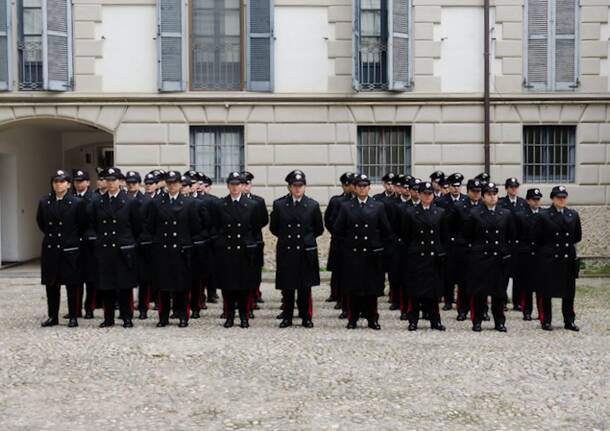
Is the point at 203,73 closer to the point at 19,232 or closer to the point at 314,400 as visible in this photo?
the point at 19,232

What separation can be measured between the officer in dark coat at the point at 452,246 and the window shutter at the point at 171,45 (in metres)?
7.59

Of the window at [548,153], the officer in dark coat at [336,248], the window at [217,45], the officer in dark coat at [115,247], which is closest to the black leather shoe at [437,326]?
the officer in dark coat at [336,248]

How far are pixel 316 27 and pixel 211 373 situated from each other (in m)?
11.9

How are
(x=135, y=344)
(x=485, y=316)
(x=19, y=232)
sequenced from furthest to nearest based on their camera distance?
(x=19, y=232) < (x=485, y=316) < (x=135, y=344)

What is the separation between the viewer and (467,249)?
11.9 m

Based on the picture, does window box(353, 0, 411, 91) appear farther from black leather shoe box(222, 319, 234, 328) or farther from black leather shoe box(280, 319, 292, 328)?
black leather shoe box(222, 319, 234, 328)

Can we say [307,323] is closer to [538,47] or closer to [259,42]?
[259,42]

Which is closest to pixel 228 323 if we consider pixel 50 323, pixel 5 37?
pixel 50 323

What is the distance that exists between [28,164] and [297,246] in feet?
40.6

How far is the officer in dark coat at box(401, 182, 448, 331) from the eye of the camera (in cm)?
1149

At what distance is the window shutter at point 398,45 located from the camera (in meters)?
18.8

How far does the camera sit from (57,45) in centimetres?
1867

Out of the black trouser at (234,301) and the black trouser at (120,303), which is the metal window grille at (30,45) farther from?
the black trouser at (234,301)

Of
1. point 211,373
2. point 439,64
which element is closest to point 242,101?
point 439,64
